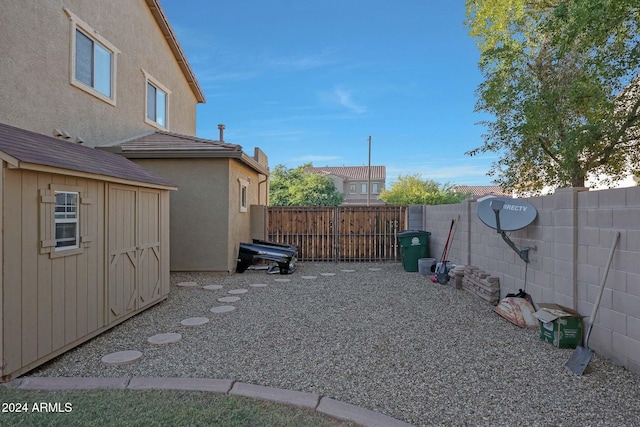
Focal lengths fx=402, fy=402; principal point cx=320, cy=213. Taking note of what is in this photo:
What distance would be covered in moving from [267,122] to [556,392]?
3024 centimetres

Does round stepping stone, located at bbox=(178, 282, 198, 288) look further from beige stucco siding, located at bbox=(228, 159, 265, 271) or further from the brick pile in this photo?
the brick pile

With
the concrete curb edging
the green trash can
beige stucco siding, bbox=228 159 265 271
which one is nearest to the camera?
the concrete curb edging

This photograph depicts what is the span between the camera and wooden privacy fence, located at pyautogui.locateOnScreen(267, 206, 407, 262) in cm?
1355

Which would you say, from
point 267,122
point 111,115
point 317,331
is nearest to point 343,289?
point 317,331

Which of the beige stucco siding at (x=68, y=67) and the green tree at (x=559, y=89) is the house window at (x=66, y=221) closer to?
the beige stucco siding at (x=68, y=67)

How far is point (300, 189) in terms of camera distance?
1334 inches

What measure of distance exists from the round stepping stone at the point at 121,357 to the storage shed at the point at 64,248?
54 centimetres

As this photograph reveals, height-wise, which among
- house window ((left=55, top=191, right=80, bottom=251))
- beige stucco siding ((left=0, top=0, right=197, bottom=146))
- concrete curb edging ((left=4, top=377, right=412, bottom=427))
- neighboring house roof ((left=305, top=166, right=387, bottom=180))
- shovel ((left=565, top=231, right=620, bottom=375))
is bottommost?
concrete curb edging ((left=4, top=377, right=412, bottom=427))

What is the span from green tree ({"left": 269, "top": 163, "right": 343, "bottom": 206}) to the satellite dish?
88.9 feet

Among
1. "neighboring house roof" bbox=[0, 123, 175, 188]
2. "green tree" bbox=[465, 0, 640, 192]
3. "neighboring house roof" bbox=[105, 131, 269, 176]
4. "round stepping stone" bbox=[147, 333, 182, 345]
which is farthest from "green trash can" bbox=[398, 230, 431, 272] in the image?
"round stepping stone" bbox=[147, 333, 182, 345]

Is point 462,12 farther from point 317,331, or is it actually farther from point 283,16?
point 317,331

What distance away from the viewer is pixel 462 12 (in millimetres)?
17062

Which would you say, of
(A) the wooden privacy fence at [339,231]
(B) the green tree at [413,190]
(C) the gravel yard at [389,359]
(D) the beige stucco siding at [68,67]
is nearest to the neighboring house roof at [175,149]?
(D) the beige stucco siding at [68,67]

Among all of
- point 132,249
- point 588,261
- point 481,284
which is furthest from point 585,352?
point 132,249
